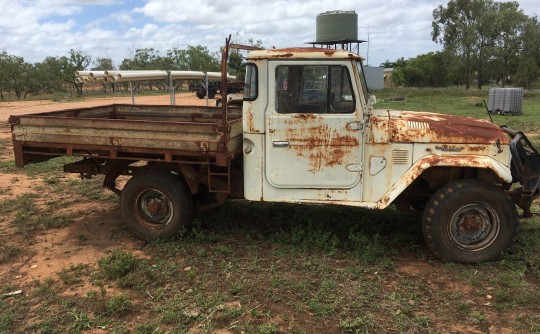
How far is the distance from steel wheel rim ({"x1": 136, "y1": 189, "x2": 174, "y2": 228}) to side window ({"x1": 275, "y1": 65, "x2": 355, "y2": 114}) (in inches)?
70.2

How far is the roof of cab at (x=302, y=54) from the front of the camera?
430 centimetres

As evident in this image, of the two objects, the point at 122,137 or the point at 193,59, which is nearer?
the point at 122,137

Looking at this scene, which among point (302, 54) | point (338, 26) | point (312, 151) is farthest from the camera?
point (338, 26)

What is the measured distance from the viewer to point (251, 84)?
4.49 m

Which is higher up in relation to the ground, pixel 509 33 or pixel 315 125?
pixel 509 33

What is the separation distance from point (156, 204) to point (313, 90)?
7.35 feet

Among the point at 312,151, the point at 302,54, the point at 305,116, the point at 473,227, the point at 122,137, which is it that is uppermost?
the point at 302,54

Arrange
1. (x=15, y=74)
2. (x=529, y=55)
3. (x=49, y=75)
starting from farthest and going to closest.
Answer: (x=49, y=75) < (x=15, y=74) < (x=529, y=55)

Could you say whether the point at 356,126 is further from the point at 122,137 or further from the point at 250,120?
the point at 122,137

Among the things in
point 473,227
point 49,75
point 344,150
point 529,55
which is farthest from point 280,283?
point 49,75

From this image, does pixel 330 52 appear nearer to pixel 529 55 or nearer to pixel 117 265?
pixel 117 265

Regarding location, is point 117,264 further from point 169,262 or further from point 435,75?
point 435,75

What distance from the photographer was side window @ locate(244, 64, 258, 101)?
446cm

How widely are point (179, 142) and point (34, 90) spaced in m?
49.6
